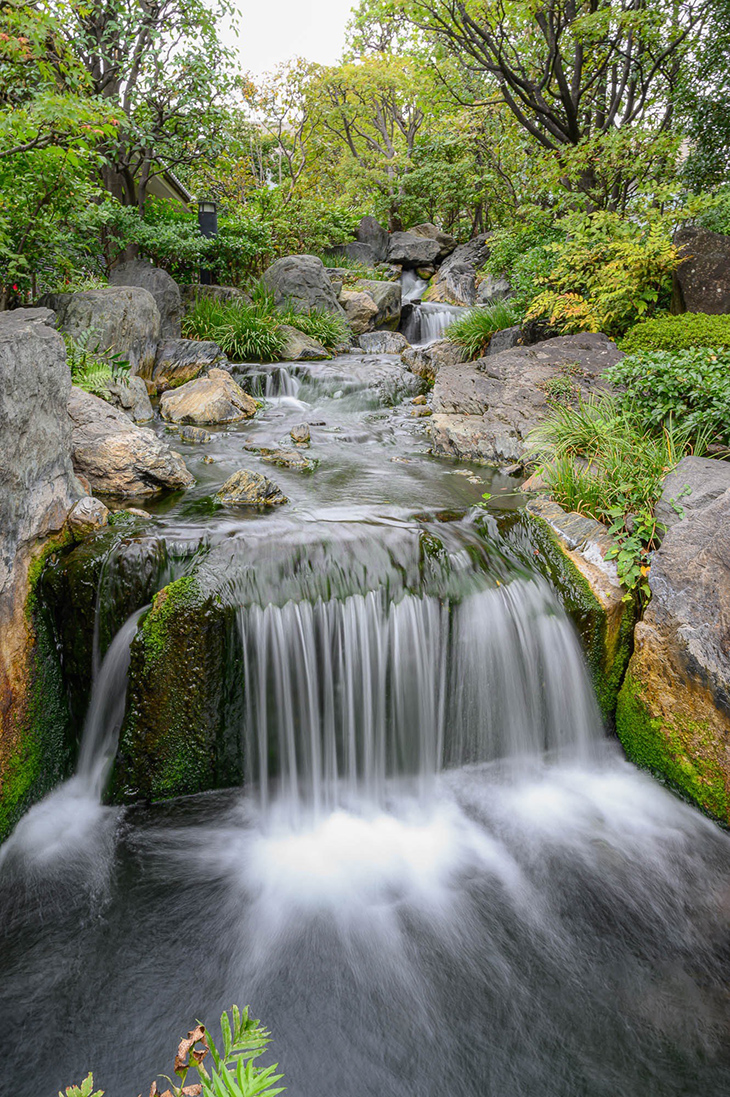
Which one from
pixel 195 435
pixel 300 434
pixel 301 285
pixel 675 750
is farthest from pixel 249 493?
pixel 301 285

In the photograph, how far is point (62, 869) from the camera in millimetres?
3289

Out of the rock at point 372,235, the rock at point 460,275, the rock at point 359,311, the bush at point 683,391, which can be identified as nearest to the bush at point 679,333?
the bush at point 683,391

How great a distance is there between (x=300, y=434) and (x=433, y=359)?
4348 millimetres

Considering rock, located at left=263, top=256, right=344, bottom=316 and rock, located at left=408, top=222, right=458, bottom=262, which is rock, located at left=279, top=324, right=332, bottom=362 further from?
rock, located at left=408, top=222, right=458, bottom=262

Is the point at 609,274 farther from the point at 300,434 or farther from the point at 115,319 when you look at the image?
the point at 115,319

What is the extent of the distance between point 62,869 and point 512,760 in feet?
9.56

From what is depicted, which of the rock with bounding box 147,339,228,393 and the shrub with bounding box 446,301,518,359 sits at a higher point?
the shrub with bounding box 446,301,518,359

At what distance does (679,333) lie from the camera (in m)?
7.06

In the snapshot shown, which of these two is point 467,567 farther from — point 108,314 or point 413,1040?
point 108,314

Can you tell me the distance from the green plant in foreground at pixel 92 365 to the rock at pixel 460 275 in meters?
12.3

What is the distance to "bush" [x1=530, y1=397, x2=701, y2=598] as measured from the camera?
14.4ft

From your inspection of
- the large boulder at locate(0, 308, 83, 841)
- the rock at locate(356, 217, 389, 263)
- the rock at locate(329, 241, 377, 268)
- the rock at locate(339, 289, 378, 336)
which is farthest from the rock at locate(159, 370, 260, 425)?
the rock at locate(356, 217, 389, 263)

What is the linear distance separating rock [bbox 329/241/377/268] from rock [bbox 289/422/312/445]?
1411 centimetres

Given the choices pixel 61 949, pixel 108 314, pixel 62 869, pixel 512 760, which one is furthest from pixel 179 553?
pixel 108 314
